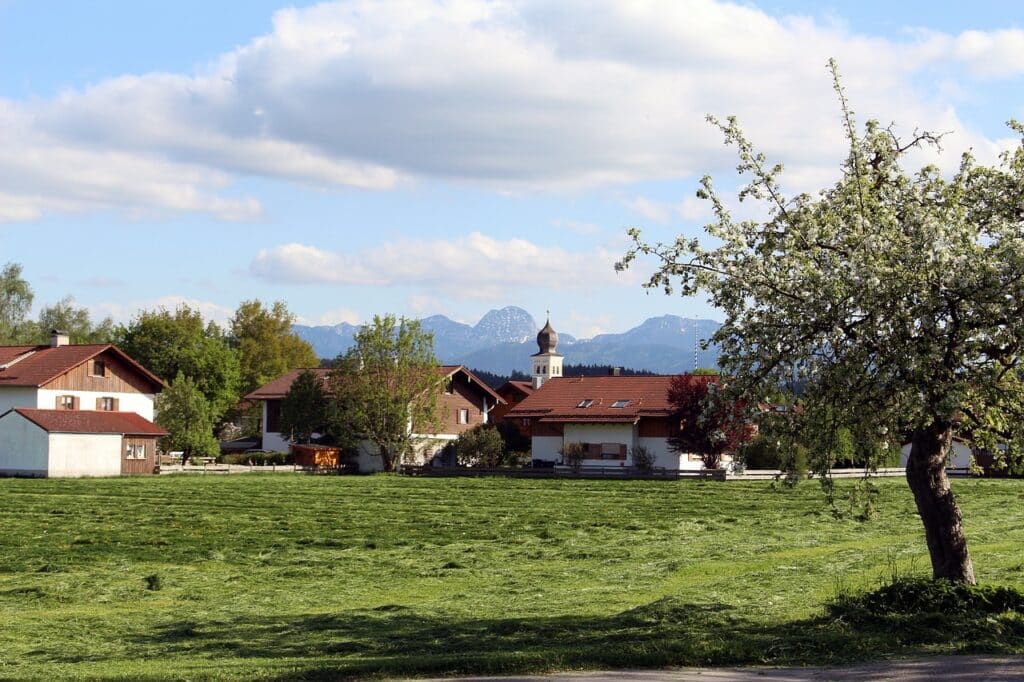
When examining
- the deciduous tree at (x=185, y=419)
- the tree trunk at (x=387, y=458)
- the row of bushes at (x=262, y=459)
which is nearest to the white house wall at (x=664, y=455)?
the tree trunk at (x=387, y=458)

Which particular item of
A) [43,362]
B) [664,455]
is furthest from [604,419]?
[43,362]

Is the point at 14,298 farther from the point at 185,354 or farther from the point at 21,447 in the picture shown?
the point at 21,447

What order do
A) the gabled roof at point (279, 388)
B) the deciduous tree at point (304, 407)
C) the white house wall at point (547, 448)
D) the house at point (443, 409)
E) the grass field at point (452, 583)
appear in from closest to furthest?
the grass field at point (452, 583) < the white house wall at point (547, 448) < the house at point (443, 409) < the deciduous tree at point (304, 407) < the gabled roof at point (279, 388)

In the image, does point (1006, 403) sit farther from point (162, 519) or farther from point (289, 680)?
point (162, 519)

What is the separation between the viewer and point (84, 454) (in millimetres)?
73625

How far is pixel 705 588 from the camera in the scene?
22.5 metres

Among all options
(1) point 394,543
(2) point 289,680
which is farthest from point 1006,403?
(1) point 394,543

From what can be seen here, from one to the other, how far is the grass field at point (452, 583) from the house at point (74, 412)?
24.1m

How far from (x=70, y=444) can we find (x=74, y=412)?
440cm

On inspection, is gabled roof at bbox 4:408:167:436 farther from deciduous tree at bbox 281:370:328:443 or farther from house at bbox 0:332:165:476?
deciduous tree at bbox 281:370:328:443

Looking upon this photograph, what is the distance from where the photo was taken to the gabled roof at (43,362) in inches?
3059

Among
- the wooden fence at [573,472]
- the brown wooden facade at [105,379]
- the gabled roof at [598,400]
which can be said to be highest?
the brown wooden facade at [105,379]

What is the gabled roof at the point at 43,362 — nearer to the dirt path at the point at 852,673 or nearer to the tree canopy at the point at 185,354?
the tree canopy at the point at 185,354

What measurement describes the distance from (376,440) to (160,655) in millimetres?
68719
